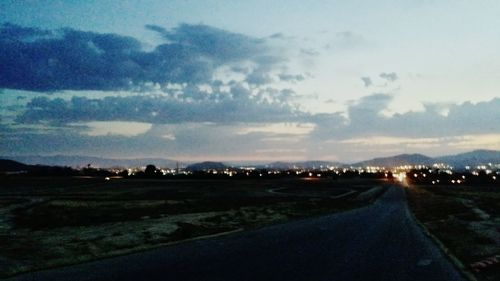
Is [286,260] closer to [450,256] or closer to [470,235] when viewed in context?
[450,256]

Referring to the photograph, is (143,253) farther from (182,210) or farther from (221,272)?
(182,210)

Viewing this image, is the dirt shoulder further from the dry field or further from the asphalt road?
the dry field

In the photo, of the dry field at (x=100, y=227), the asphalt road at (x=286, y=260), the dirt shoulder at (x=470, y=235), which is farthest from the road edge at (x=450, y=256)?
the dry field at (x=100, y=227)

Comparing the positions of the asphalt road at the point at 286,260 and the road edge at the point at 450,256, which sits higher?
the asphalt road at the point at 286,260

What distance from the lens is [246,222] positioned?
4253cm

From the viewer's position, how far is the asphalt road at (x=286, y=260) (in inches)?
822

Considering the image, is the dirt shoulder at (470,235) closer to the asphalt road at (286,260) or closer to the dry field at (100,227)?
the asphalt road at (286,260)

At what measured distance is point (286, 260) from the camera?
2442 centimetres

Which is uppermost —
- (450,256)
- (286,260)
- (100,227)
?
(100,227)

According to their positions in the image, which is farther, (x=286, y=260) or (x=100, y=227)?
(x=100, y=227)

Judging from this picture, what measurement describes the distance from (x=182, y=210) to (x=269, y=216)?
33.8 feet

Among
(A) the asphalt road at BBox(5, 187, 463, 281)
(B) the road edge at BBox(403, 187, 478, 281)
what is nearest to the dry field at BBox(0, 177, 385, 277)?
(A) the asphalt road at BBox(5, 187, 463, 281)

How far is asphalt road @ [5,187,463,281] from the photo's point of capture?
68.5ft

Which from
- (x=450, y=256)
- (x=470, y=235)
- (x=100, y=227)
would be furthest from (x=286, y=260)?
(x=100, y=227)
